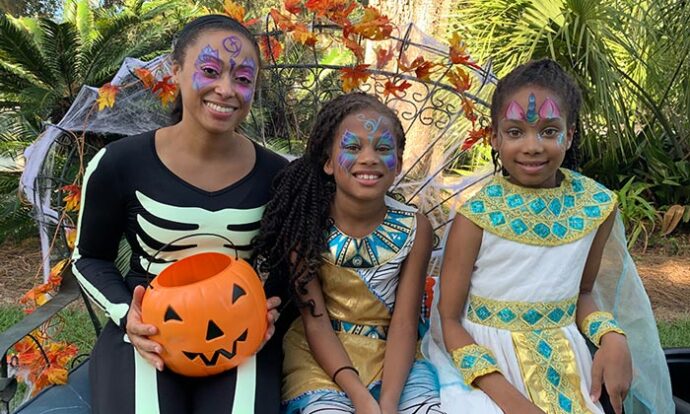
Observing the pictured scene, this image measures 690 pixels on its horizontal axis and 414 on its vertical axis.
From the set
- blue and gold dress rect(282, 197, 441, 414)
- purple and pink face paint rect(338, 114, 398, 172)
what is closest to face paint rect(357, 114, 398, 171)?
purple and pink face paint rect(338, 114, 398, 172)

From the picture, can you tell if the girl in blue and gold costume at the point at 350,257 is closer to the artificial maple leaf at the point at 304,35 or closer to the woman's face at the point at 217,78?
the woman's face at the point at 217,78

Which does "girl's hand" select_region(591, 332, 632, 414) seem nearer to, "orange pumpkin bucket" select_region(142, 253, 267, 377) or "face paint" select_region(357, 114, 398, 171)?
"face paint" select_region(357, 114, 398, 171)

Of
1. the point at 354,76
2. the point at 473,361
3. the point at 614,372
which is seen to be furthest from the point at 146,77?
the point at 614,372

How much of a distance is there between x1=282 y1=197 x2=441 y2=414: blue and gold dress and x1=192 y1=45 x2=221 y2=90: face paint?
0.69 meters

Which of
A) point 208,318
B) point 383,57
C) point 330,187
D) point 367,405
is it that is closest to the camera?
point 208,318

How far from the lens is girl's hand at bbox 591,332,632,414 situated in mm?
2042

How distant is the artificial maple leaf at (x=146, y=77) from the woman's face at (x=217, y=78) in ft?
1.74

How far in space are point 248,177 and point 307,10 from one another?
951 millimetres

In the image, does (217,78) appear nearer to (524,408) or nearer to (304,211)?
(304,211)

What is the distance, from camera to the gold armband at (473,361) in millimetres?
2004

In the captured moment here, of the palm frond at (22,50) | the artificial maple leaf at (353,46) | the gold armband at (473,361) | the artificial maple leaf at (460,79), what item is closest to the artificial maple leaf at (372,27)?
the artificial maple leaf at (353,46)

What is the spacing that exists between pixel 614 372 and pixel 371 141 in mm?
1112

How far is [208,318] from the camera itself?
6.04 feet

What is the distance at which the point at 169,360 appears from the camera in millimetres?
1926
